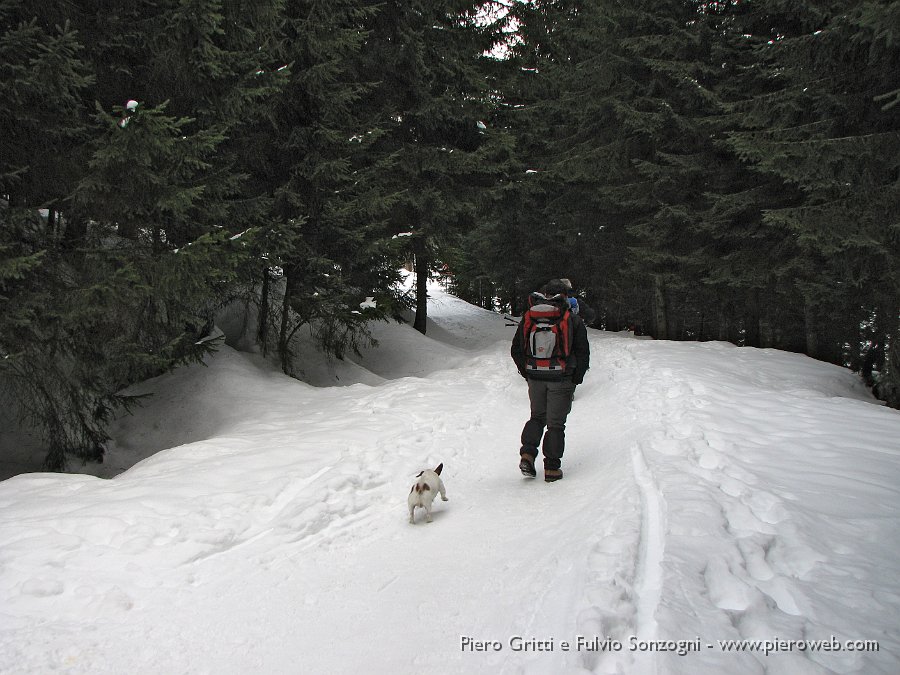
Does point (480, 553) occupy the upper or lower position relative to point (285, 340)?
lower

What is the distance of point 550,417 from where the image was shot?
5.71 meters

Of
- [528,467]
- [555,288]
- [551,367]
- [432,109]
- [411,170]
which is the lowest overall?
[528,467]

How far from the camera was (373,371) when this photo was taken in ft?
51.9

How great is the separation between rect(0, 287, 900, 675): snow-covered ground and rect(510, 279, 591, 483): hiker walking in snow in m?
0.38

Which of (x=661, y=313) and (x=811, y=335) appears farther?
(x=661, y=313)

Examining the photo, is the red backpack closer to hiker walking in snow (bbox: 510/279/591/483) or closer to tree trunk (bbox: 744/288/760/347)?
hiker walking in snow (bbox: 510/279/591/483)

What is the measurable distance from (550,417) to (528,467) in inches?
24.4

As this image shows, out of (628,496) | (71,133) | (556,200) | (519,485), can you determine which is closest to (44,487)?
(71,133)

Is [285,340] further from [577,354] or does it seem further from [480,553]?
[480,553]

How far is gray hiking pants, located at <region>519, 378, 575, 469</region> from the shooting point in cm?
566

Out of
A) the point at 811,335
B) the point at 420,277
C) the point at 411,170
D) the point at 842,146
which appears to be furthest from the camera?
the point at 420,277

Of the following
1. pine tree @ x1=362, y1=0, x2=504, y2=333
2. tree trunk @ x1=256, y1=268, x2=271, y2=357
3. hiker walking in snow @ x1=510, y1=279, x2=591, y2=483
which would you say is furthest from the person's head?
pine tree @ x1=362, y1=0, x2=504, y2=333

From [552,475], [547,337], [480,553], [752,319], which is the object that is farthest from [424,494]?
[752,319]

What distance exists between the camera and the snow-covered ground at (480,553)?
104 inches
